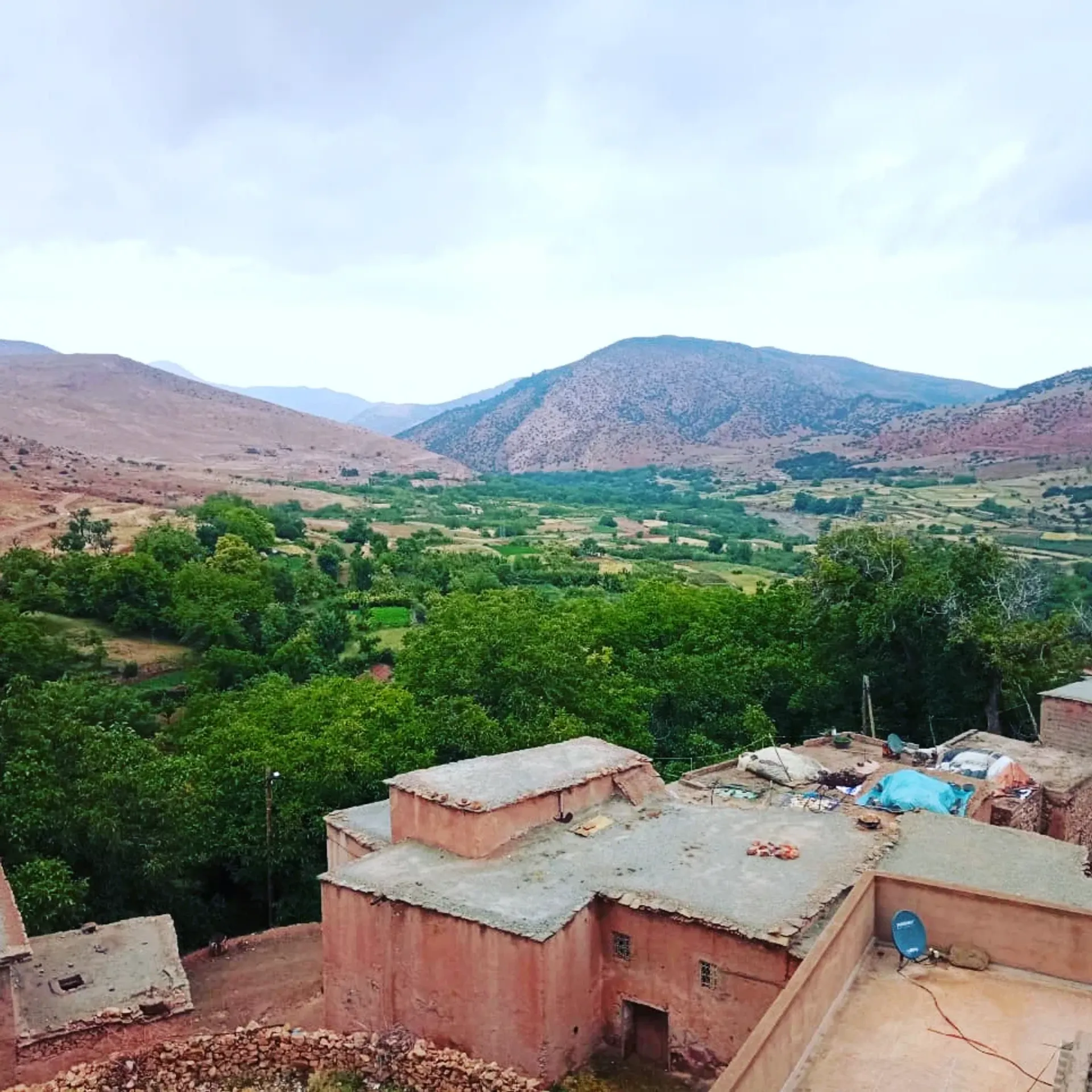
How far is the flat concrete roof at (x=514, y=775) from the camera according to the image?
507 inches

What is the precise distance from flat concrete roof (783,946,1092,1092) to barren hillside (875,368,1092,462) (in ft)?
347

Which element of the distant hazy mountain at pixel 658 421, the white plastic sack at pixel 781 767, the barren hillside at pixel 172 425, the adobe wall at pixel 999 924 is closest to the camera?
the adobe wall at pixel 999 924

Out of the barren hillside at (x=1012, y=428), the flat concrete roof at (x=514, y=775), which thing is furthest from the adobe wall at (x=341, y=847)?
the barren hillside at (x=1012, y=428)

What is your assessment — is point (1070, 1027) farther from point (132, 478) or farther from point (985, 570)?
point (132, 478)

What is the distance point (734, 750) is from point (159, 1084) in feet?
55.7

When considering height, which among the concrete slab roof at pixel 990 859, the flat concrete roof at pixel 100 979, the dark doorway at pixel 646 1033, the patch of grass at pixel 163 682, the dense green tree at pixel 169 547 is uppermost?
the dense green tree at pixel 169 547

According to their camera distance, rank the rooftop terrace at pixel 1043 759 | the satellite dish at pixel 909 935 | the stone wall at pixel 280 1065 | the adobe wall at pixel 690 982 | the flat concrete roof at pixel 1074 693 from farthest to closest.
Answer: the flat concrete roof at pixel 1074 693, the rooftop terrace at pixel 1043 759, the adobe wall at pixel 690 982, the satellite dish at pixel 909 935, the stone wall at pixel 280 1065

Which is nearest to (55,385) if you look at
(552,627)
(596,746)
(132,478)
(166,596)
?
(132,478)

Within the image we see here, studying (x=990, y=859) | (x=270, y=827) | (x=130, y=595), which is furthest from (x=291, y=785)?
(x=130, y=595)

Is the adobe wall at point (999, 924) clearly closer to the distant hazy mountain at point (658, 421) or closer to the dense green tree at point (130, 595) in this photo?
the dense green tree at point (130, 595)

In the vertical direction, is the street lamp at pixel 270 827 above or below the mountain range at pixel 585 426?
below

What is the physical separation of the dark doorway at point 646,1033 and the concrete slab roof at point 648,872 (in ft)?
4.84

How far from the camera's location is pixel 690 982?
10.9m

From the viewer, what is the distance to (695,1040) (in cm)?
1091
